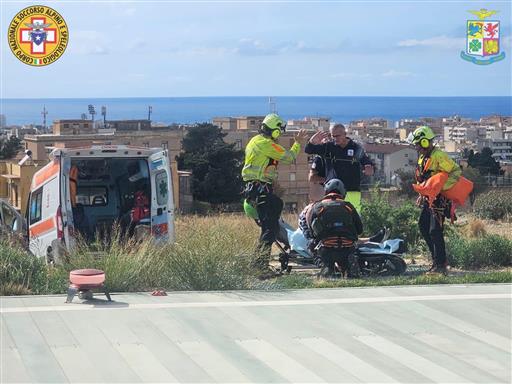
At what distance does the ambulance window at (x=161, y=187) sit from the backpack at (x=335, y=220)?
3.02 metres

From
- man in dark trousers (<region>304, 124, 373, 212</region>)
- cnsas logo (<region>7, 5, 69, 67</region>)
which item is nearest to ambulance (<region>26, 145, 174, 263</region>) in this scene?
cnsas logo (<region>7, 5, 69, 67</region>)

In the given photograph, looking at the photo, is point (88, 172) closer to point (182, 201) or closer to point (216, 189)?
point (182, 201)

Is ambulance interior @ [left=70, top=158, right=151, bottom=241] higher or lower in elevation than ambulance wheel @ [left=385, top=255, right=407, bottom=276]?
higher

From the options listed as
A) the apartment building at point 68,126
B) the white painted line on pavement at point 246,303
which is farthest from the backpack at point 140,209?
the apartment building at point 68,126

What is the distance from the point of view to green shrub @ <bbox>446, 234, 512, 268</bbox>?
449 inches

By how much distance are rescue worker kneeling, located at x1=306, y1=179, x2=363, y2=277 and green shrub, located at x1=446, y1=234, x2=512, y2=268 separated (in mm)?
1700

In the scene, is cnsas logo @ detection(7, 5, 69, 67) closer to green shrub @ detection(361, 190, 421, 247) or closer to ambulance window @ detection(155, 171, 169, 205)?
ambulance window @ detection(155, 171, 169, 205)

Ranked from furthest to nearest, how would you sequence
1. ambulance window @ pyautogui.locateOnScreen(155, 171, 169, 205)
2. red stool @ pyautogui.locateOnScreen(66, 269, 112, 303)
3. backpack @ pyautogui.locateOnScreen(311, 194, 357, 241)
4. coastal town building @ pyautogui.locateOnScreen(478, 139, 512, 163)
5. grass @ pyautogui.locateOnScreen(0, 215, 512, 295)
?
coastal town building @ pyautogui.locateOnScreen(478, 139, 512, 163) → ambulance window @ pyautogui.locateOnScreen(155, 171, 169, 205) → backpack @ pyautogui.locateOnScreen(311, 194, 357, 241) → grass @ pyautogui.locateOnScreen(0, 215, 512, 295) → red stool @ pyautogui.locateOnScreen(66, 269, 112, 303)

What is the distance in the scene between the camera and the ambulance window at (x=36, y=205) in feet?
43.7

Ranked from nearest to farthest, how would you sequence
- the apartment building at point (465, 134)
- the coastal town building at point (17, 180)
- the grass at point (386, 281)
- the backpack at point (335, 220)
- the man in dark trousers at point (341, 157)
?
the grass at point (386, 281), the backpack at point (335, 220), the man in dark trousers at point (341, 157), the coastal town building at point (17, 180), the apartment building at point (465, 134)

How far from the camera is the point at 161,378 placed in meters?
6.05

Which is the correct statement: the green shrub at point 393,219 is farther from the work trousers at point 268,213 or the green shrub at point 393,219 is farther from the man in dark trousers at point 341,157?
the work trousers at point 268,213

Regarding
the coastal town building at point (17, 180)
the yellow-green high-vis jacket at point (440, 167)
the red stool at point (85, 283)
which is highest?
the yellow-green high-vis jacket at point (440, 167)

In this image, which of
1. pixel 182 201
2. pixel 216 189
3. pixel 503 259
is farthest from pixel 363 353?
pixel 216 189
